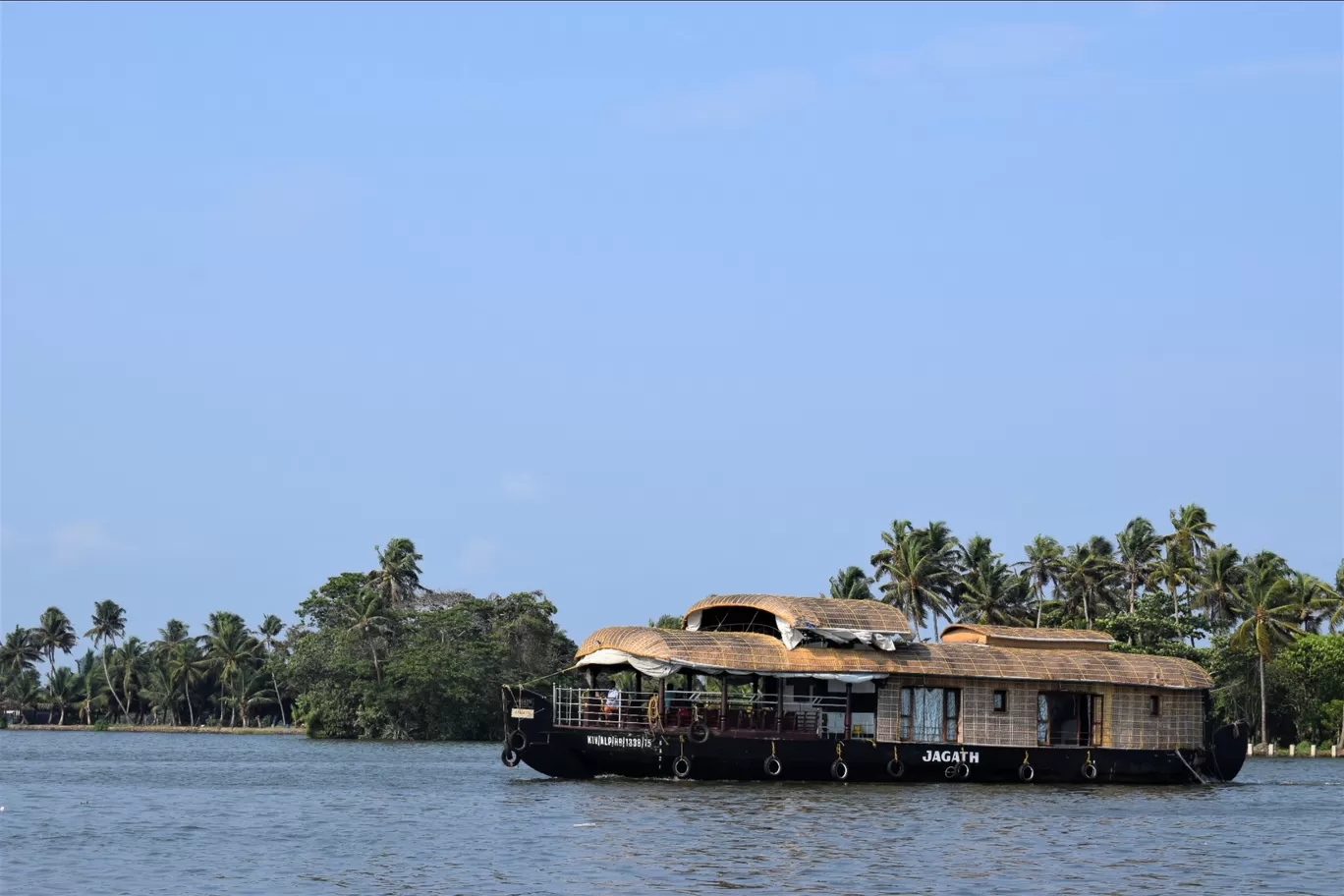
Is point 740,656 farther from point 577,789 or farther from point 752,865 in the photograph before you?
point 752,865

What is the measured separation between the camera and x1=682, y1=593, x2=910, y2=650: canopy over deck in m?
41.5

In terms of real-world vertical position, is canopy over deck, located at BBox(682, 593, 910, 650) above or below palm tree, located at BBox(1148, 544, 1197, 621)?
below

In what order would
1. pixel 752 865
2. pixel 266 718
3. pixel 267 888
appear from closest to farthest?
pixel 267 888 < pixel 752 865 < pixel 266 718

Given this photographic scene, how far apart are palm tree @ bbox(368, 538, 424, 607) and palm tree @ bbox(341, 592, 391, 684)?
41.8ft

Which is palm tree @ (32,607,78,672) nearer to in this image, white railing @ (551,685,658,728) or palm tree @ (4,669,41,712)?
palm tree @ (4,669,41,712)

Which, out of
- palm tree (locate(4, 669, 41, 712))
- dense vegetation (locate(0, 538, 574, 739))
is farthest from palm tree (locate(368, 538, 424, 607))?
palm tree (locate(4, 669, 41, 712))

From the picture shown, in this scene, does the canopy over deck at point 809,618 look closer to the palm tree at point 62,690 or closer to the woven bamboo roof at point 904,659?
the woven bamboo roof at point 904,659

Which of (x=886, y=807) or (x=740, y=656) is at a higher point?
(x=740, y=656)

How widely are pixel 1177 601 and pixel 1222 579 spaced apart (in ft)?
13.5

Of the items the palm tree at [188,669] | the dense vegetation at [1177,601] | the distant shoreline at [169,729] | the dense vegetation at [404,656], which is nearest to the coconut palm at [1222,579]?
the dense vegetation at [1177,601]

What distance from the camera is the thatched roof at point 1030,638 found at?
46031 mm

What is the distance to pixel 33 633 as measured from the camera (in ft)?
487

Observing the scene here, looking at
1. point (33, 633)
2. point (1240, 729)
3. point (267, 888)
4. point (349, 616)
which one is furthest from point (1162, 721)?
point (33, 633)

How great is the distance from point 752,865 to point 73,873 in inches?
410
